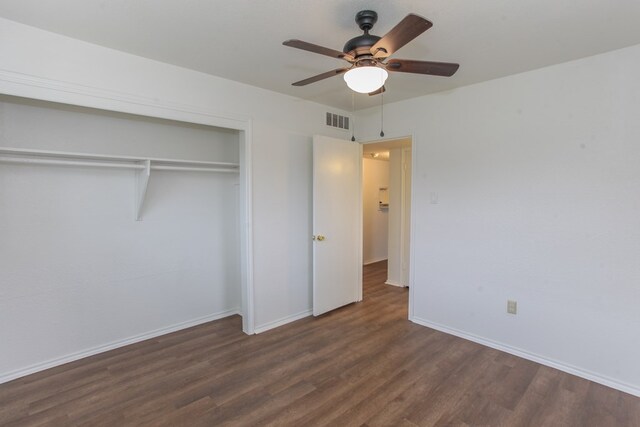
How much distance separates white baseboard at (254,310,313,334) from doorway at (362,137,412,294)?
6.05 ft

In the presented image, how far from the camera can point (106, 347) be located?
9.66 ft

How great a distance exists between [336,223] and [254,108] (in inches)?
62.5

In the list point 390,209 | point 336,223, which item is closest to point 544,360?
point 336,223

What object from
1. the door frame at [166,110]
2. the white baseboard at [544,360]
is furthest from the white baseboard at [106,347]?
the white baseboard at [544,360]

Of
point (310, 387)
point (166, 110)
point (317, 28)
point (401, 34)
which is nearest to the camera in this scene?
point (401, 34)

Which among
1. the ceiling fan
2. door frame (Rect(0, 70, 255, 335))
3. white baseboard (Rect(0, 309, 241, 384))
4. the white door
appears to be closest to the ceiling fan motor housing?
the ceiling fan

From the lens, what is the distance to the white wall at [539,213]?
95.0 inches

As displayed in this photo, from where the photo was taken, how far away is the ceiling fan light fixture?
5.96ft

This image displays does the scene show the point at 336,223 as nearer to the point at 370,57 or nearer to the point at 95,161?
the point at 370,57

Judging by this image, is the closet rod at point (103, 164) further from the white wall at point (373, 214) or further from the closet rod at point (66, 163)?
the white wall at point (373, 214)

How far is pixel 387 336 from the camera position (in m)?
3.29

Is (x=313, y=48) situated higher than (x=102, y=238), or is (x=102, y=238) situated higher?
(x=313, y=48)

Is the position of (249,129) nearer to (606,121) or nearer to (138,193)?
(138,193)

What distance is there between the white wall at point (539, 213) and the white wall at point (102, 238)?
7.50ft
